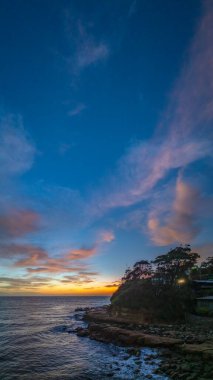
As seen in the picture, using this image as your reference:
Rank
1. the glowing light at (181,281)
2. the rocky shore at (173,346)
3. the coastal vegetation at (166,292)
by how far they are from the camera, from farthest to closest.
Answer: the glowing light at (181,281), the coastal vegetation at (166,292), the rocky shore at (173,346)

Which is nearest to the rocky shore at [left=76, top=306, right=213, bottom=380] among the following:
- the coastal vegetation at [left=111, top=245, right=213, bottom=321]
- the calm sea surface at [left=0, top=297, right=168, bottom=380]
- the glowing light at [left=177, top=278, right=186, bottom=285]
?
the calm sea surface at [left=0, top=297, right=168, bottom=380]

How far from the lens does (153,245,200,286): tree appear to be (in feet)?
195

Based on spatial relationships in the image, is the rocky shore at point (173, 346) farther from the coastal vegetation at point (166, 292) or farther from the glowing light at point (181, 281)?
the glowing light at point (181, 281)

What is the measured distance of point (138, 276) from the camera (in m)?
76.1

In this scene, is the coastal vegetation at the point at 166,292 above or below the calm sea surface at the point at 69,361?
above

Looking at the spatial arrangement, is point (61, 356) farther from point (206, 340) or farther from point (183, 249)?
point (183, 249)

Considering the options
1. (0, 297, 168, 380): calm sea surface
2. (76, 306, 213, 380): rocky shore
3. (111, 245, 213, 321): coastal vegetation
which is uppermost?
(111, 245, 213, 321): coastal vegetation

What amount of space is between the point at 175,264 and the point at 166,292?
12245mm

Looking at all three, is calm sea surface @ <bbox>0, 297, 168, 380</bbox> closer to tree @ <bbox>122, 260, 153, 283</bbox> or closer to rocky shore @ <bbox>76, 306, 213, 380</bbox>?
rocky shore @ <bbox>76, 306, 213, 380</bbox>

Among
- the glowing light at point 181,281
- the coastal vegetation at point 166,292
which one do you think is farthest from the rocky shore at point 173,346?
the glowing light at point 181,281

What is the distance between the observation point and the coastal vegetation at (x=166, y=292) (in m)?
48.7

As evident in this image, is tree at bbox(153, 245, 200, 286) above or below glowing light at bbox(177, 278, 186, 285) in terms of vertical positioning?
above

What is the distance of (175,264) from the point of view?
63000 mm

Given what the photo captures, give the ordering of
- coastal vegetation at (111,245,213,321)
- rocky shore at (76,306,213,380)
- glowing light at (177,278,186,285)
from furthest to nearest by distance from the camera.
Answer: glowing light at (177,278,186,285) → coastal vegetation at (111,245,213,321) → rocky shore at (76,306,213,380)
